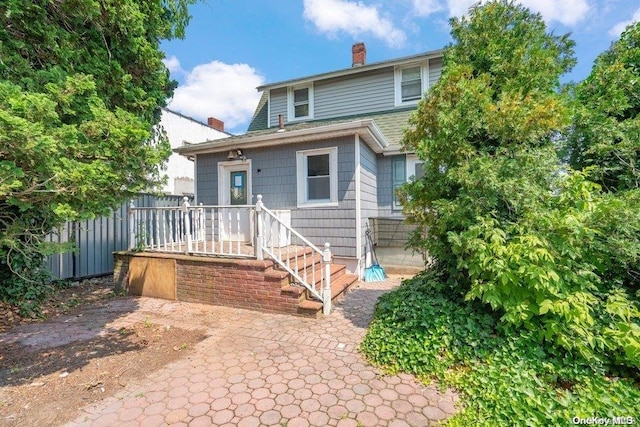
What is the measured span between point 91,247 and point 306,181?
587cm

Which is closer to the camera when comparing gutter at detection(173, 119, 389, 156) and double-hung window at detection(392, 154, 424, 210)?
gutter at detection(173, 119, 389, 156)

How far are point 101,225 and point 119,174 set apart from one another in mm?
5799

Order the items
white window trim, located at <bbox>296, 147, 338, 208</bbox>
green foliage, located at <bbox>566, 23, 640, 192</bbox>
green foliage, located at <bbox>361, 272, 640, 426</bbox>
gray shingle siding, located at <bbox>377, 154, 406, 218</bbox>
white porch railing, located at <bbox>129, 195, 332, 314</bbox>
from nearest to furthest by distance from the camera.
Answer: green foliage, located at <bbox>361, 272, 640, 426</bbox>, green foliage, located at <bbox>566, 23, 640, 192</bbox>, white porch railing, located at <bbox>129, 195, 332, 314</bbox>, white window trim, located at <bbox>296, 147, 338, 208</bbox>, gray shingle siding, located at <bbox>377, 154, 406, 218</bbox>

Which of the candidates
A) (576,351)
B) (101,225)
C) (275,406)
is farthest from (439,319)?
(101,225)

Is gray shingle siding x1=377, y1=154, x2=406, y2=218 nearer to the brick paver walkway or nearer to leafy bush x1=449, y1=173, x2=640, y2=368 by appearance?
the brick paver walkway

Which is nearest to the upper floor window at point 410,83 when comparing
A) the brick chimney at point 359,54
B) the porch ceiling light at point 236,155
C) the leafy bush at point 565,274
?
the brick chimney at point 359,54

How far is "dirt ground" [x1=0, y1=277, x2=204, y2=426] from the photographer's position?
2.79 m

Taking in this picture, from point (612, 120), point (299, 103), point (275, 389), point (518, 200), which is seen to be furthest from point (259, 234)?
point (299, 103)

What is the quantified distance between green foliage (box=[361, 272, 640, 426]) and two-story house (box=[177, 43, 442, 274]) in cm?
339

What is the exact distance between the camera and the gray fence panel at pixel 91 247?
23.1 feet

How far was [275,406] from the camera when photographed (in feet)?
9.03

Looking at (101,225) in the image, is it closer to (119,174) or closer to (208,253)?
(208,253)

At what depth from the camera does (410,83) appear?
9.98m

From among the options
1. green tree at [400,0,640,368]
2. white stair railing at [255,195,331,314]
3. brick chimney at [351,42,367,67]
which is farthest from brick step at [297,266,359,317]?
brick chimney at [351,42,367,67]
